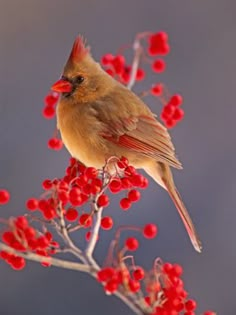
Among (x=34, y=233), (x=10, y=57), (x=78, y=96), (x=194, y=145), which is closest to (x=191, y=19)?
(x=194, y=145)

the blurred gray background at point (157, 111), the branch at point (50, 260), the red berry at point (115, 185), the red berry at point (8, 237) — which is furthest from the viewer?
the blurred gray background at point (157, 111)

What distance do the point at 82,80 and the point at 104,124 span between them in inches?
3.3

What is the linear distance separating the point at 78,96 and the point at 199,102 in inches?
38.1

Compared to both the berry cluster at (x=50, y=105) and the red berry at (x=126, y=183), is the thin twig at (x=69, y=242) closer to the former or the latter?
the red berry at (x=126, y=183)

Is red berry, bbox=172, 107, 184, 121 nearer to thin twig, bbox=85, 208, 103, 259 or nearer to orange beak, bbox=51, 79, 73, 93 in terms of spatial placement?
orange beak, bbox=51, 79, 73, 93

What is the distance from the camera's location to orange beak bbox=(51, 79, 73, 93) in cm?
102

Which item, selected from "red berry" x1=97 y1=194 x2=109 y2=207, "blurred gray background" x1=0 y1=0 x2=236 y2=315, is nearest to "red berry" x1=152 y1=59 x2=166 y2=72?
"red berry" x1=97 y1=194 x2=109 y2=207

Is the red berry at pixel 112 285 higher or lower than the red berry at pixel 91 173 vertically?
lower

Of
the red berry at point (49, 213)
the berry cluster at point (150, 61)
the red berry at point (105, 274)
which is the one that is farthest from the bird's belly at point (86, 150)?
the red berry at point (105, 274)

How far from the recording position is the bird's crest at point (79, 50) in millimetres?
907

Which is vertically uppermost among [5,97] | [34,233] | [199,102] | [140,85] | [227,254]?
[5,97]

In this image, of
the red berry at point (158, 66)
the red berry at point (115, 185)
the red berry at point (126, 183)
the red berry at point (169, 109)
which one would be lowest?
the red berry at point (126, 183)

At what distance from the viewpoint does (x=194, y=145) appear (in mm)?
1936

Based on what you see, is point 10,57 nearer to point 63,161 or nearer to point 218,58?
point 63,161
